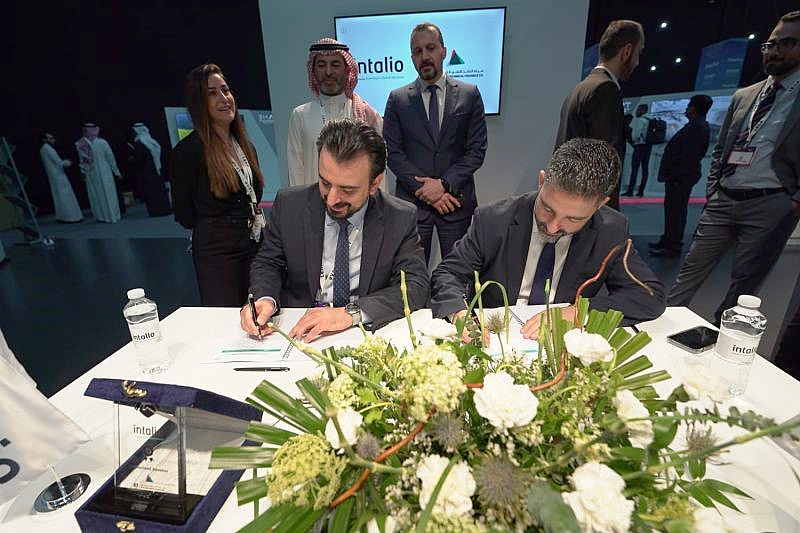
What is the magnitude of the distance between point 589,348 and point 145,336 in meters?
1.21

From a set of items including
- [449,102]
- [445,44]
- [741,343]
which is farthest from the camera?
[445,44]

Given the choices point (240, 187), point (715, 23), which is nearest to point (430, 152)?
point (240, 187)

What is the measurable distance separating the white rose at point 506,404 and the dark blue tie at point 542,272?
1276mm

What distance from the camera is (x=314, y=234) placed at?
174cm

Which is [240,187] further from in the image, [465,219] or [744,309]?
[744,309]

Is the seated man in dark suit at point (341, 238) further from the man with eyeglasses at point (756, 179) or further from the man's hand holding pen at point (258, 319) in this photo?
the man with eyeglasses at point (756, 179)

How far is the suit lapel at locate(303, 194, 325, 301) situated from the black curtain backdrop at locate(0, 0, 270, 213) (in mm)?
5148

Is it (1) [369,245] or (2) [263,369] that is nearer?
(2) [263,369]

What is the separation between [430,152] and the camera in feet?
10.4

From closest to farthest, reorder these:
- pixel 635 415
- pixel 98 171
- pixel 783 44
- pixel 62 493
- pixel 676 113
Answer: pixel 635 415, pixel 62 493, pixel 783 44, pixel 676 113, pixel 98 171

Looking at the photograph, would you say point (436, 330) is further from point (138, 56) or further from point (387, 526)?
point (138, 56)

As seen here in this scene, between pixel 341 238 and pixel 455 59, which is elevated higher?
pixel 455 59

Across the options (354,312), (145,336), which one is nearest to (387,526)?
(354,312)

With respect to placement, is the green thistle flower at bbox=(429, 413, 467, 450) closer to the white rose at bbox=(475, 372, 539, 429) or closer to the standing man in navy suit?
the white rose at bbox=(475, 372, 539, 429)
